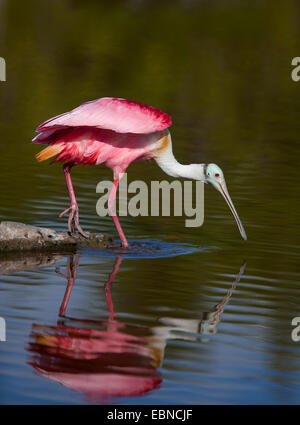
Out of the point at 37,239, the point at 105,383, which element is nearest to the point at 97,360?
the point at 105,383

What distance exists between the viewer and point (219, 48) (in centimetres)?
3328

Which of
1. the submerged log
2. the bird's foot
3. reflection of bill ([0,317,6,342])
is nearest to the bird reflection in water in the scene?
reflection of bill ([0,317,6,342])

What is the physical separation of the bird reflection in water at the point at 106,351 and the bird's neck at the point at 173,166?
125 inches

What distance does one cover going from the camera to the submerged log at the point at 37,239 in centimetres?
996

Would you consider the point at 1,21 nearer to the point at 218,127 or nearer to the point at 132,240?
the point at 218,127

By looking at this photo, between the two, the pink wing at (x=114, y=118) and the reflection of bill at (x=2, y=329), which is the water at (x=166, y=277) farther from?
the pink wing at (x=114, y=118)

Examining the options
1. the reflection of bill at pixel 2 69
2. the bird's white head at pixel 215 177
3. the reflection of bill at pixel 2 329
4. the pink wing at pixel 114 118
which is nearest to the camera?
the reflection of bill at pixel 2 329

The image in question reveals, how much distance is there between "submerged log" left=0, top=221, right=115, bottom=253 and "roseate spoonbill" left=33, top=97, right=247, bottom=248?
12cm

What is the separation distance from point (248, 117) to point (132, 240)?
11.0m

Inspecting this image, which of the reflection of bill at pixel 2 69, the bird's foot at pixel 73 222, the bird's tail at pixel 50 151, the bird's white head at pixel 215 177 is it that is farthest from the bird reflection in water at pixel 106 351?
the reflection of bill at pixel 2 69

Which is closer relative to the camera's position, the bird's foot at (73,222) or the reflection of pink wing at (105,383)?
the reflection of pink wing at (105,383)

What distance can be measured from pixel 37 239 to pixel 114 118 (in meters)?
1.43

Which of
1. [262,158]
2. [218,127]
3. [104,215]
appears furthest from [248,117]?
[104,215]

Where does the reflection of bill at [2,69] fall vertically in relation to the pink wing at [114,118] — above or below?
above
